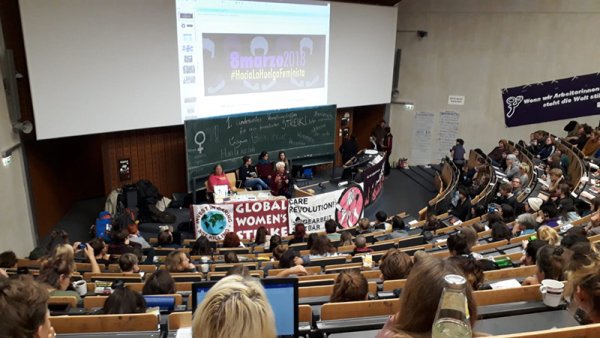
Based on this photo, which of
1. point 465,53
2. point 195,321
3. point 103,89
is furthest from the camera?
point 465,53

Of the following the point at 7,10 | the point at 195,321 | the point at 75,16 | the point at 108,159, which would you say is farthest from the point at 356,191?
the point at 195,321

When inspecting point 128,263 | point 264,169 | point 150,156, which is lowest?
point 264,169

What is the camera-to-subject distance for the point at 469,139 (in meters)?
15.9

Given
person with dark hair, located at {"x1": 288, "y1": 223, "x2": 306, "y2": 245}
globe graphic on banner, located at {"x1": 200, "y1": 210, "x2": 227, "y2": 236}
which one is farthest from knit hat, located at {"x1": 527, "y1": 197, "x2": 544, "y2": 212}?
globe graphic on banner, located at {"x1": 200, "y1": 210, "x2": 227, "y2": 236}

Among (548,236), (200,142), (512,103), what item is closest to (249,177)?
(200,142)

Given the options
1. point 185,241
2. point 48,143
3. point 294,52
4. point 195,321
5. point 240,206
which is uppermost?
point 294,52

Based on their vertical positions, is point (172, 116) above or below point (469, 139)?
above

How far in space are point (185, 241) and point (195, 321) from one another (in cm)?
703

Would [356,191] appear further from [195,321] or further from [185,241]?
[195,321]

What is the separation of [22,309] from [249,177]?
9.27 meters

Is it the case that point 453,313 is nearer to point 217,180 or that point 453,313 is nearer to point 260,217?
point 260,217

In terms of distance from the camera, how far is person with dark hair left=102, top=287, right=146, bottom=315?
10.4 feet

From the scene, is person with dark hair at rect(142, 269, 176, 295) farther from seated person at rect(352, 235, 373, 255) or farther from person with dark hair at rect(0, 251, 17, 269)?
seated person at rect(352, 235, 373, 255)

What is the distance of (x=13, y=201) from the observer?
8.08 metres
